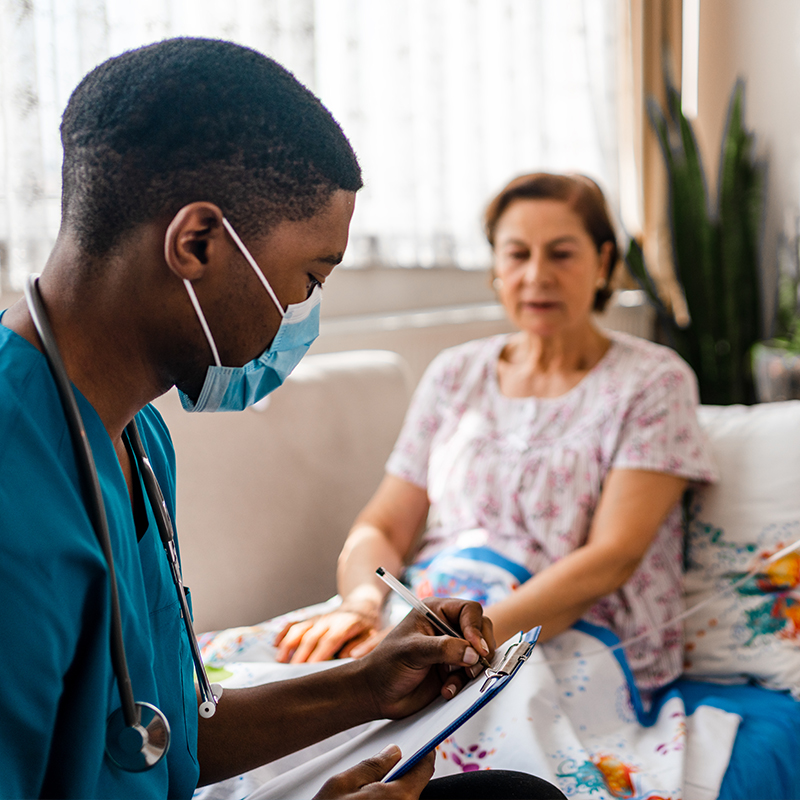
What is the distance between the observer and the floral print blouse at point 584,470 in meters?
1.49

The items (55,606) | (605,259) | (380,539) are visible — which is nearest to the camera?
(55,606)

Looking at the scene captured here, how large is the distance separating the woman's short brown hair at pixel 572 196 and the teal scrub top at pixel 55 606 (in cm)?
124

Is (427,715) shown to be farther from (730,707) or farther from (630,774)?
(730,707)

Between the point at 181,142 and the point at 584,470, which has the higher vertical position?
the point at 181,142

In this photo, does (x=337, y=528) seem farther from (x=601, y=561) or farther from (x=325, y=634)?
(x=601, y=561)

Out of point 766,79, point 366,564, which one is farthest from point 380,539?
point 766,79

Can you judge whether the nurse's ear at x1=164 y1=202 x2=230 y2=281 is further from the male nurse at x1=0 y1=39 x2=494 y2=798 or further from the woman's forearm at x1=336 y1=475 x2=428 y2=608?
the woman's forearm at x1=336 y1=475 x2=428 y2=608

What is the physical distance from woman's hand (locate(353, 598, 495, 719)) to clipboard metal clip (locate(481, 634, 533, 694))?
46mm

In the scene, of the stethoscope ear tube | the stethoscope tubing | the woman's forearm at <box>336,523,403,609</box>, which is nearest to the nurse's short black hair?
the stethoscope ear tube

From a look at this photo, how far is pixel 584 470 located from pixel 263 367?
2.92 ft

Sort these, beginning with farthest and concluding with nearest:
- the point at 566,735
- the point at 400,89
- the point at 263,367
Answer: the point at 400,89, the point at 566,735, the point at 263,367

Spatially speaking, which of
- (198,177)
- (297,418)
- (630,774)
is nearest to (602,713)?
(630,774)

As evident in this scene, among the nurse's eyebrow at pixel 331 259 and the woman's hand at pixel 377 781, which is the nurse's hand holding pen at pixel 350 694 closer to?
the woman's hand at pixel 377 781

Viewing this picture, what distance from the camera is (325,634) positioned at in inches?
52.6
